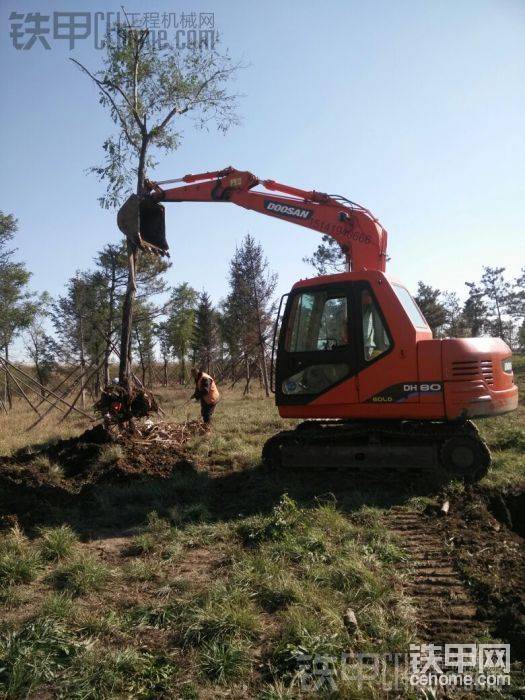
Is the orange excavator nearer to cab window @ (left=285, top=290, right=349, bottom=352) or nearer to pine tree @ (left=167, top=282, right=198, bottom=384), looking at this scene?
cab window @ (left=285, top=290, right=349, bottom=352)

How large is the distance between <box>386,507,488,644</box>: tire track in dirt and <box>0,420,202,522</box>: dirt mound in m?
4.13

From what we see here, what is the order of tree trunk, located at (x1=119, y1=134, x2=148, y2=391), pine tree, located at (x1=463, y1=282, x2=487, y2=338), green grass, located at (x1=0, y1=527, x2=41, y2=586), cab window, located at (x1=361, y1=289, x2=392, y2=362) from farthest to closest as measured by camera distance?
pine tree, located at (x1=463, y1=282, x2=487, y2=338) < tree trunk, located at (x1=119, y1=134, x2=148, y2=391) < cab window, located at (x1=361, y1=289, x2=392, y2=362) < green grass, located at (x1=0, y1=527, x2=41, y2=586)

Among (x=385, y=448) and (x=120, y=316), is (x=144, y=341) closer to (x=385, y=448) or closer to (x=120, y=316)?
(x=120, y=316)

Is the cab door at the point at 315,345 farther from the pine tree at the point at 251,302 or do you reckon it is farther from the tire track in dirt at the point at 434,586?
the pine tree at the point at 251,302

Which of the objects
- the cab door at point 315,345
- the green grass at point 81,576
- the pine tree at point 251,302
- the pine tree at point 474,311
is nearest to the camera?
the green grass at point 81,576

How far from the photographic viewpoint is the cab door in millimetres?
6895

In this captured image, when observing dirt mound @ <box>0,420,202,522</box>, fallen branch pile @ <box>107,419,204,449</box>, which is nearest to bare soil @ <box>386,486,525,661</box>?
dirt mound @ <box>0,420,202,522</box>

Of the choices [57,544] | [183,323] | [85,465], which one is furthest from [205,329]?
[57,544]

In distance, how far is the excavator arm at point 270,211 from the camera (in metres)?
7.82

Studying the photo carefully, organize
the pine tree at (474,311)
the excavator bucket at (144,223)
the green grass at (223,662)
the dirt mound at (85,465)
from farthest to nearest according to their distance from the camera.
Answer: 1. the pine tree at (474,311)
2. the excavator bucket at (144,223)
3. the dirt mound at (85,465)
4. the green grass at (223,662)

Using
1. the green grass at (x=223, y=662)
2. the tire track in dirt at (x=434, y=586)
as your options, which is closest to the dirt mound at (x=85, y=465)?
the green grass at (x=223, y=662)

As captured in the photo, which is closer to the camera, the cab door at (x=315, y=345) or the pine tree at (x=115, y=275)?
the cab door at (x=315, y=345)

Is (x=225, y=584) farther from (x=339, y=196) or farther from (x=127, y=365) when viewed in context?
(x=127, y=365)

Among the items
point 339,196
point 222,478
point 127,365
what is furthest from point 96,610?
point 127,365
